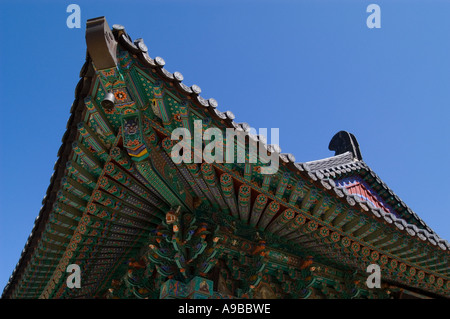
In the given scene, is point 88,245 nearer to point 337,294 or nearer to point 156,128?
point 156,128

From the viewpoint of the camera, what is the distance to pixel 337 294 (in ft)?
25.0

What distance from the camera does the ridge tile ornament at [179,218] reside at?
195 inches

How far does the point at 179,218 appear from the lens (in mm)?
6188

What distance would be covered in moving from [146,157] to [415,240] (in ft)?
14.9

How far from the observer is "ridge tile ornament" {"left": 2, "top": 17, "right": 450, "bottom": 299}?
4957 millimetres

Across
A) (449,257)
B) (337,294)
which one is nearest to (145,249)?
(337,294)

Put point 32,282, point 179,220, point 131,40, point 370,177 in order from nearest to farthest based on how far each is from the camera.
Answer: point 131,40 < point 179,220 < point 32,282 < point 370,177

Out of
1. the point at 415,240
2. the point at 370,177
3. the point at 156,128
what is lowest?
the point at 415,240

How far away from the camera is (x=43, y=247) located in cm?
654

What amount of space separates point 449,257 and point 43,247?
21.9 ft

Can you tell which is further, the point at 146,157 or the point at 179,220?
the point at 179,220
